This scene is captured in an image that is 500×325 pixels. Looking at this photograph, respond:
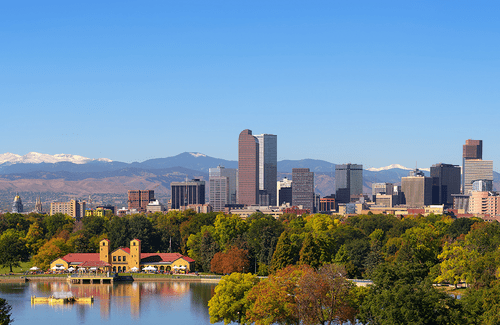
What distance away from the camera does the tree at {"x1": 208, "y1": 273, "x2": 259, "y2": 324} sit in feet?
209

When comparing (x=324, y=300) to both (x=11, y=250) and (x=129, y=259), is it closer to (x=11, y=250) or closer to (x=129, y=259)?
(x=129, y=259)

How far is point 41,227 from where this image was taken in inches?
5778

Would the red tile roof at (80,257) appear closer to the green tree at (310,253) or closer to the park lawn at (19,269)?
the park lawn at (19,269)

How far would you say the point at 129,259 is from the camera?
4619 inches

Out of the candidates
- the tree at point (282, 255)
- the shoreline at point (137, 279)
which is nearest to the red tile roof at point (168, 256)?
the shoreline at point (137, 279)

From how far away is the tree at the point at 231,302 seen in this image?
63.6 m

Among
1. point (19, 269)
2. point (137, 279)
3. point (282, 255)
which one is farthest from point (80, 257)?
point (282, 255)

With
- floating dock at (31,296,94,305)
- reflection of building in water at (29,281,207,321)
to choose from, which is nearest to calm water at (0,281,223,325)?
reflection of building in water at (29,281,207,321)

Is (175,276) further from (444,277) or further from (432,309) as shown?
(432,309)

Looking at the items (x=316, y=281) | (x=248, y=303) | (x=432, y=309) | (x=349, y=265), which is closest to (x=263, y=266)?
(x=349, y=265)

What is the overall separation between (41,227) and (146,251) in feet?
101

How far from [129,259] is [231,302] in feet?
183

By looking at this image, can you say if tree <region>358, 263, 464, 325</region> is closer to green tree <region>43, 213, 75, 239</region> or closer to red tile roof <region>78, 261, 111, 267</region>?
red tile roof <region>78, 261, 111, 267</region>

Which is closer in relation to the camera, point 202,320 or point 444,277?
point 202,320
